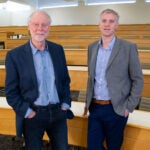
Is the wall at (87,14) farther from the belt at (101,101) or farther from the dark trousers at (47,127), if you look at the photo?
the dark trousers at (47,127)

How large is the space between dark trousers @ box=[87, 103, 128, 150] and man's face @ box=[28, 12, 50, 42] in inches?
25.2

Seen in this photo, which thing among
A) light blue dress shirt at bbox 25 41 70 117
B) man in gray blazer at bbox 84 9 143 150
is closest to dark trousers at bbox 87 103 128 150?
man in gray blazer at bbox 84 9 143 150

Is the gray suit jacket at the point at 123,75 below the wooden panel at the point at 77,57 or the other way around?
the other way around

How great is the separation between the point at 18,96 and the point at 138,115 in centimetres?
111

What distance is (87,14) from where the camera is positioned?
1313 cm

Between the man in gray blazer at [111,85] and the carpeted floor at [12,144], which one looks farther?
the carpeted floor at [12,144]

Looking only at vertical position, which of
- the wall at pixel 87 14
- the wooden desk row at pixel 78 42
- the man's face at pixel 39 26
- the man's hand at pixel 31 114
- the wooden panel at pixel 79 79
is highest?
the wall at pixel 87 14

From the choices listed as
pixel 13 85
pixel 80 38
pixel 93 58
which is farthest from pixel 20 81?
pixel 80 38

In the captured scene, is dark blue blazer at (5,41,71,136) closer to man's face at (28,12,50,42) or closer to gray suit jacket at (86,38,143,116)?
man's face at (28,12,50,42)

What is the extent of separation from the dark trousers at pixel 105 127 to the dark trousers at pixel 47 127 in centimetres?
22

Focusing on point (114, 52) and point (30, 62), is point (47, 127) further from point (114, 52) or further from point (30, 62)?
point (114, 52)

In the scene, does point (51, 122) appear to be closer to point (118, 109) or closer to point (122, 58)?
point (118, 109)

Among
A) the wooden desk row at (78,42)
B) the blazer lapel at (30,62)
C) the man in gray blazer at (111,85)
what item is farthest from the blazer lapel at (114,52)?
the wooden desk row at (78,42)

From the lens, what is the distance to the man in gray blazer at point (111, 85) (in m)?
1.70
